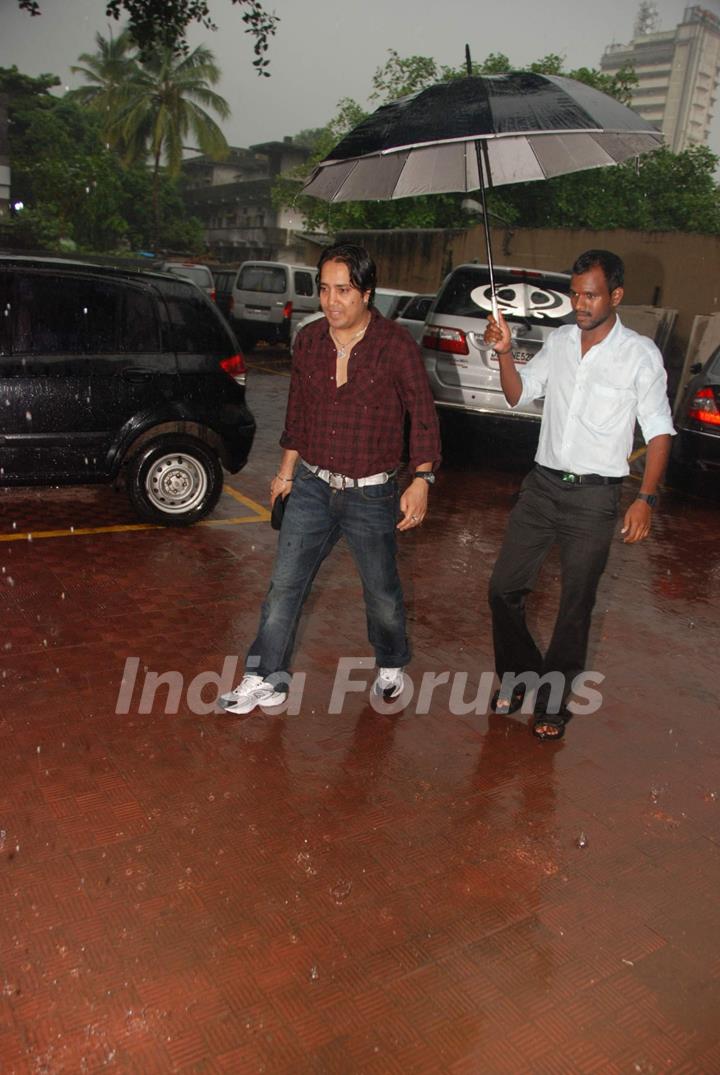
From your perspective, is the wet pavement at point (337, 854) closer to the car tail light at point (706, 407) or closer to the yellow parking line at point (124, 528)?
the yellow parking line at point (124, 528)

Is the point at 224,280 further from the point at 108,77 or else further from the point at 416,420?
the point at 108,77

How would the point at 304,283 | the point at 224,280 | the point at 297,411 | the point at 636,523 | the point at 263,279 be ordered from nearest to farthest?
the point at 636,523, the point at 297,411, the point at 263,279, the point at 304,283, the point at 224,280

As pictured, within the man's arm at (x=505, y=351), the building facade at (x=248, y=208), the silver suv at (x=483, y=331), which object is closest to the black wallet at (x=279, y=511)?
the man's arm at (x=505, y=351)

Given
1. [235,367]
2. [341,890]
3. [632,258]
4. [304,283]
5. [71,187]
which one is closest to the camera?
[341,890]

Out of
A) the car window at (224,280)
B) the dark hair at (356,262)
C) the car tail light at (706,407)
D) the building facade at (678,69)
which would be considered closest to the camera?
the dark hair at (356,262)

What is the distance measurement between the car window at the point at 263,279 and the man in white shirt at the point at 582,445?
52.0 ft

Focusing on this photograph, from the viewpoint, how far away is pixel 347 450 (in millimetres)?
3498

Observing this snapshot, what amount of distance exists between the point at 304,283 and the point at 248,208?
48.4 metres

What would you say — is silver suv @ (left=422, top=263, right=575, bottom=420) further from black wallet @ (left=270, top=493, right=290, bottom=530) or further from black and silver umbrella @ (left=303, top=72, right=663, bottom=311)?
black wallet @ (left=270, top=493, right=290, bottom=530)

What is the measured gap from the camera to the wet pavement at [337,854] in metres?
2.31

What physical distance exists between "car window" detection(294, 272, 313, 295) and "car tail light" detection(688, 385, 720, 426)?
12135mm

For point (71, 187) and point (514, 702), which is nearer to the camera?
point (514, 702)

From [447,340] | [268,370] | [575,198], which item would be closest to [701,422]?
[447,340]

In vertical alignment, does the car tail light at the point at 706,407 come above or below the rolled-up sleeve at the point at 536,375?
below
